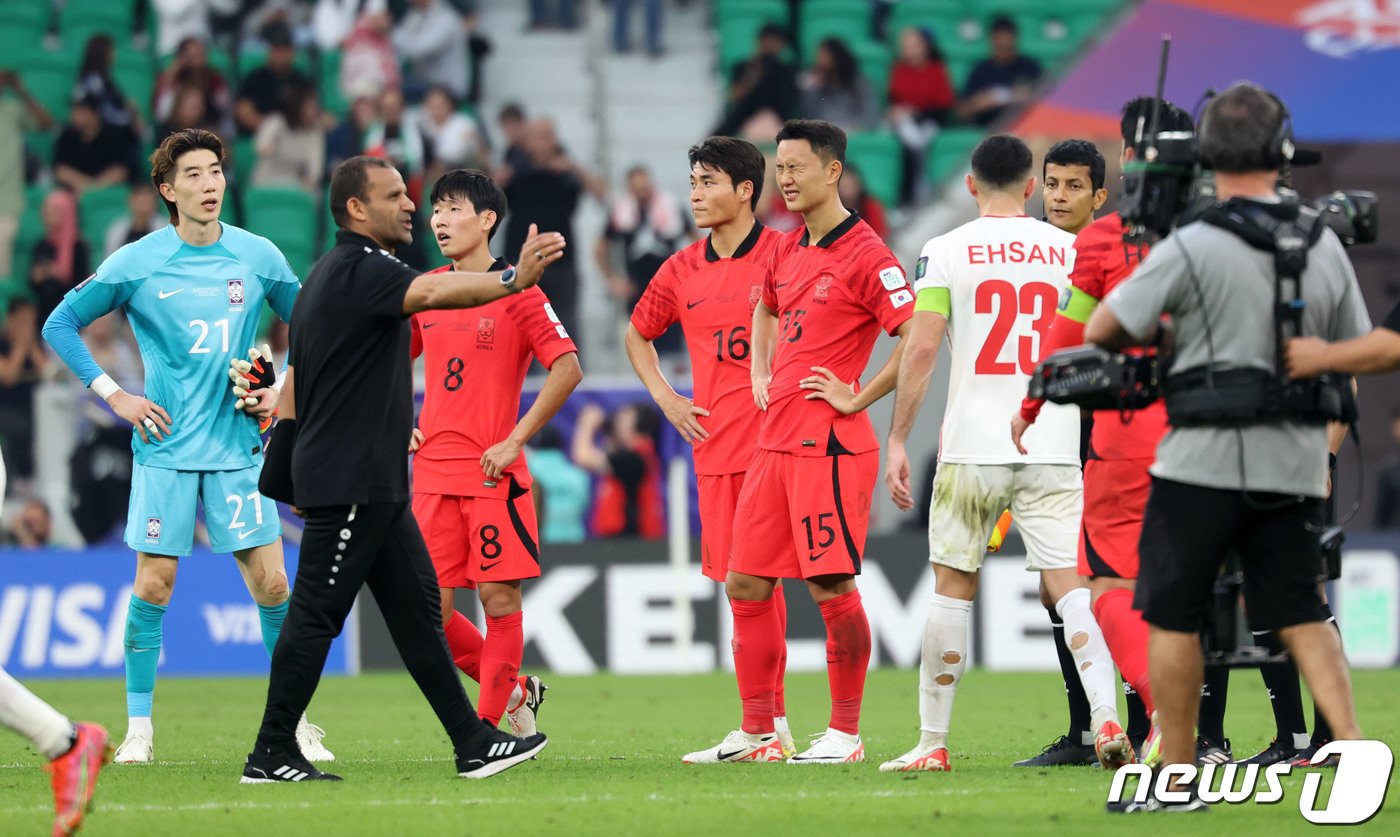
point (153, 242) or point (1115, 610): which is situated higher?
point (153, 242)

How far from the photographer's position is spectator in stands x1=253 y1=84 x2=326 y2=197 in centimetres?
1917

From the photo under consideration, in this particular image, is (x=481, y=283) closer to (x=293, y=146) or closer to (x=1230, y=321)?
(x=1230, y=321)

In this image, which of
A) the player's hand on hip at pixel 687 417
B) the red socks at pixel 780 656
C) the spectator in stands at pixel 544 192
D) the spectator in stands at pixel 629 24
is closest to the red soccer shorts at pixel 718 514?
the player's hand on hip at pixel 687 417

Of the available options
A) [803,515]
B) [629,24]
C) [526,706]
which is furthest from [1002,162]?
[629,24]

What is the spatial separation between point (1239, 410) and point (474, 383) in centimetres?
394

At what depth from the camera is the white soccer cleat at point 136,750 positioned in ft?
28.1

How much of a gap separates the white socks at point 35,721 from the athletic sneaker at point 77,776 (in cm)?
3

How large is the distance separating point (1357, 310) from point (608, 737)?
503 cm

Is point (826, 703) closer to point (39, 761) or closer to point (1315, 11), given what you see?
point (39, 761)

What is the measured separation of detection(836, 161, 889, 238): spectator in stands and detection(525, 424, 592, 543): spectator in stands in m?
4.03

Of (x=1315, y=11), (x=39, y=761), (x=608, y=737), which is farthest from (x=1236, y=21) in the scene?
(x=39, y=761)

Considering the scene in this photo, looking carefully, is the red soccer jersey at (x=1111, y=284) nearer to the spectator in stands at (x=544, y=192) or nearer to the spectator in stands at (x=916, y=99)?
the spectator in stands at (x=544, y=192)

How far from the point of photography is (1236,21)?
1631 cm

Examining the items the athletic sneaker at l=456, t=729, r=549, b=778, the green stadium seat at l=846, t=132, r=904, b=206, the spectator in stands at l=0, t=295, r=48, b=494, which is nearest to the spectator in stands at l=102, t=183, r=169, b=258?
the spectator in stands at l=0, t=295, r=48, b=494
